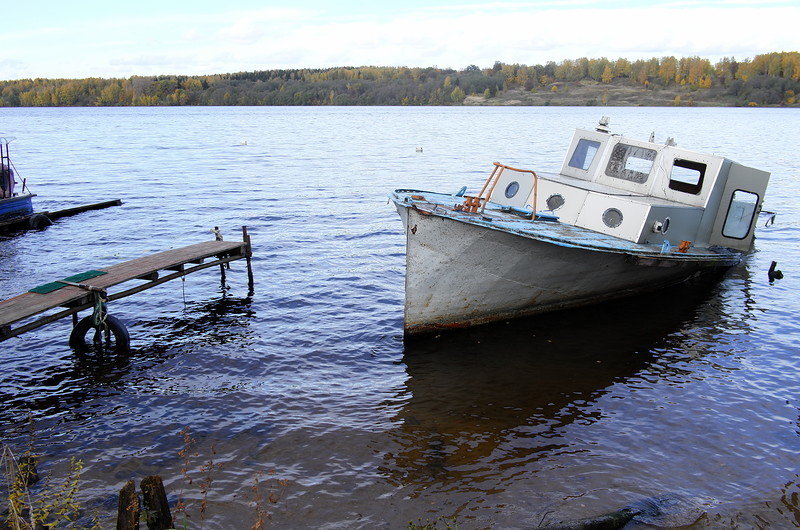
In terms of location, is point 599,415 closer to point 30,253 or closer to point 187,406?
point 187,406

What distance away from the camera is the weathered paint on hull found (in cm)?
1350

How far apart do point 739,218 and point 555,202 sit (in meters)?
6.27

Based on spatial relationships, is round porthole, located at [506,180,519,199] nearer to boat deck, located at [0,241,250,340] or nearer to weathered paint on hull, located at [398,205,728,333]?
weathered paint on hull, located at [398,205,728,333]

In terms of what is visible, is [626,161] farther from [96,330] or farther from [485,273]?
[96,330]

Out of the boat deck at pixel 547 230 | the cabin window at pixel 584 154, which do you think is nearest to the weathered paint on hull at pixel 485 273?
the boat deck at pixel 547 230

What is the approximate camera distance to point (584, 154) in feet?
61.4

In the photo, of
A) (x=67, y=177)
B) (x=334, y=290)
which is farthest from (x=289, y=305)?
(x=67, y=177)

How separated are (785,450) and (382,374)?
7.11 meters

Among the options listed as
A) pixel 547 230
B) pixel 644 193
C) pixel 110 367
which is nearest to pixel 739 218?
pixel 644 193

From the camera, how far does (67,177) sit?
43375 millimetres

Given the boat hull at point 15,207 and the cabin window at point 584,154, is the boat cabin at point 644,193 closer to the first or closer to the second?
the cabin window at point 584,154

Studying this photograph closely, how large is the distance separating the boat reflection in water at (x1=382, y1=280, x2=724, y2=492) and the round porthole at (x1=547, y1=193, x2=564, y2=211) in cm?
279

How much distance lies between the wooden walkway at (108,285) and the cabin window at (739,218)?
13.8 meters

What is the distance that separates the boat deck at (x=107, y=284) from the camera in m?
11.7
